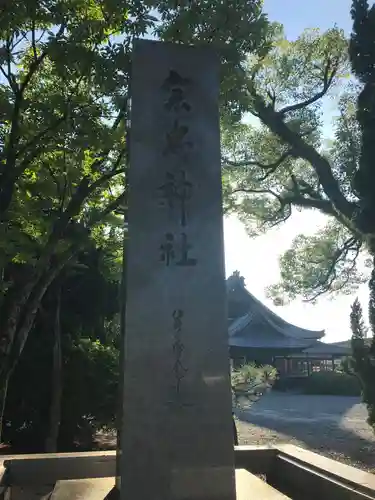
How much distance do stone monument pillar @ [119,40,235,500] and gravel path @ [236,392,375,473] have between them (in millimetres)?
4652

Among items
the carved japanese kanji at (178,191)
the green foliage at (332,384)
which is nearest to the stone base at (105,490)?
the carved japanese kanji at (178,191)

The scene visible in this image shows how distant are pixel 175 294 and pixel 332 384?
23.3m

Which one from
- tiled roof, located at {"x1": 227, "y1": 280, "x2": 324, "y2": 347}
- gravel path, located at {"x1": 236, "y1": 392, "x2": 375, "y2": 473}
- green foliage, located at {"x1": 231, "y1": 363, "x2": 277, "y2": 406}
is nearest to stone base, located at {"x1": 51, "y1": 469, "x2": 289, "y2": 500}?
green foliage, located at {"x1": 231, "y1": 363, "x2": 277, "y2": 406}

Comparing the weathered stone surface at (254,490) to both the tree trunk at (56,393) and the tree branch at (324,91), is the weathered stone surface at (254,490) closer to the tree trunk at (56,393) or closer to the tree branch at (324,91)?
the tree trunk at (56,393)

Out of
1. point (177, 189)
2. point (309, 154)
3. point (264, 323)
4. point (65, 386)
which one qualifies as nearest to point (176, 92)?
point (177, 189)

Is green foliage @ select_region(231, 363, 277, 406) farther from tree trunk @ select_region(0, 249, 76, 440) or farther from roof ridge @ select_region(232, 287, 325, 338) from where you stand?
roof ridge @ select_region(232, 287, 325, 338)

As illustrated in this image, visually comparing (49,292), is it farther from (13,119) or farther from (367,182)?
(367,182)

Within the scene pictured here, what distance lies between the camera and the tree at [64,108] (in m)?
4.73

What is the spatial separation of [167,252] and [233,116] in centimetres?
293

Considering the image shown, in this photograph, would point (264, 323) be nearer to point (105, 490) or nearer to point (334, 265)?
point (334, 265)

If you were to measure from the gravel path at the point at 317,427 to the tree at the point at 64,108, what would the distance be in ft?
12.8

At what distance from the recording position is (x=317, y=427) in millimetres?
14758

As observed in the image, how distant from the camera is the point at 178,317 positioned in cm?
334

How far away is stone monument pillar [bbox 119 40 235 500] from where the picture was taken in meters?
3.15
